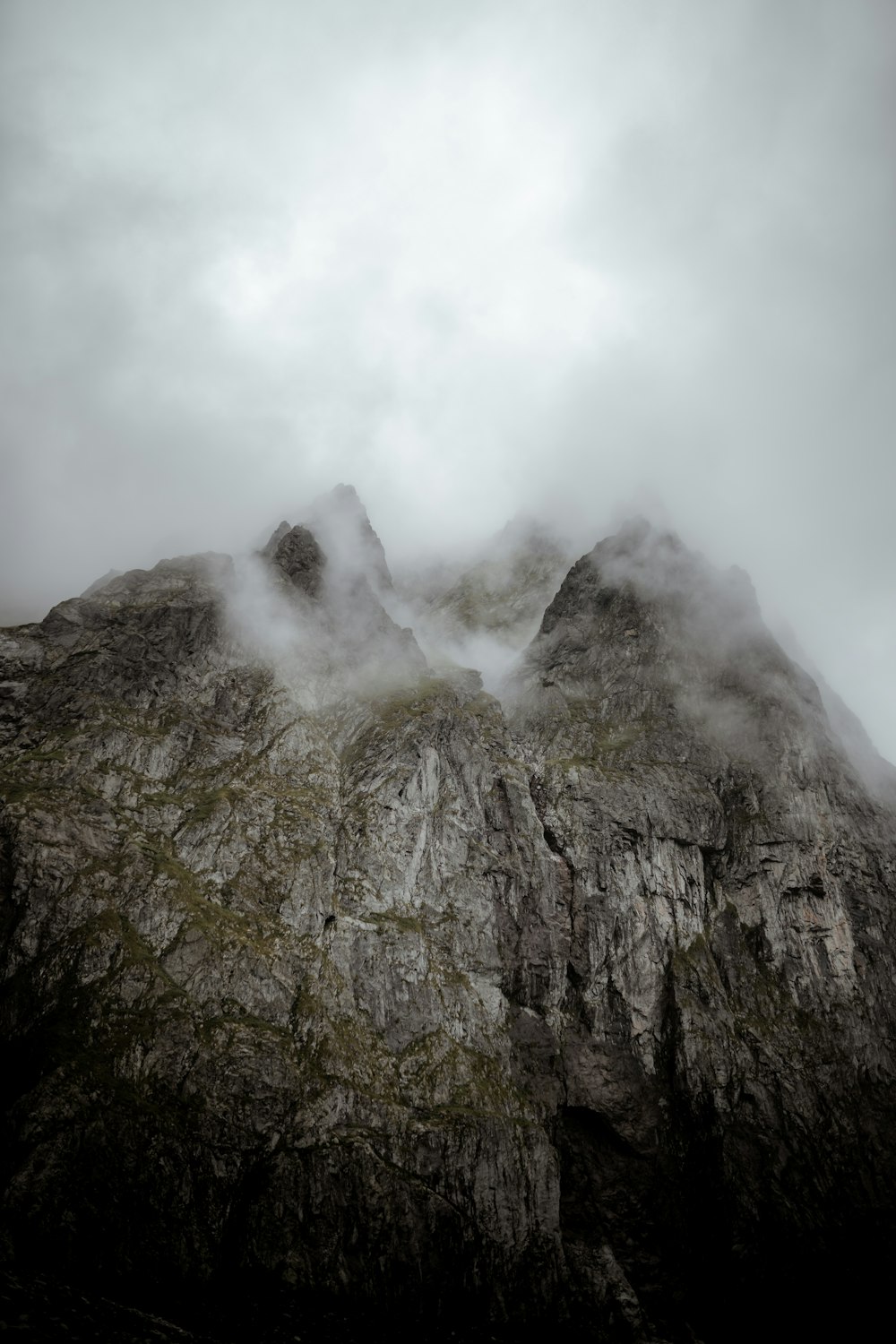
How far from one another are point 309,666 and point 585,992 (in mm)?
58661

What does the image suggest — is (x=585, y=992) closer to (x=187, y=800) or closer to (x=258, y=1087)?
(x=258, y=1087)

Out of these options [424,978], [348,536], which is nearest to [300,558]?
[348,536]

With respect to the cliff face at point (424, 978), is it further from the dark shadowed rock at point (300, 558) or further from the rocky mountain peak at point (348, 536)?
the rocky mountain peak at point (348, 536)

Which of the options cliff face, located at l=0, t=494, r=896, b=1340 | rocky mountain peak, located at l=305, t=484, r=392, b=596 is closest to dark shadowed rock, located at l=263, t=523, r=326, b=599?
rocky mountain peak, located at l=305, t=484, r=392, b=596

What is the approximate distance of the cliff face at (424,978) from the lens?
53969 millimetres

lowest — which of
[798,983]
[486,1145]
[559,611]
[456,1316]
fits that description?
[456,1316]

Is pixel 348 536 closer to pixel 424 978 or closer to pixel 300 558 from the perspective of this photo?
pixel 300 558

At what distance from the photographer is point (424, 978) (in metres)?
72.8

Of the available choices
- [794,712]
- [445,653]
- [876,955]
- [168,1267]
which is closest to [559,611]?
[445,653]

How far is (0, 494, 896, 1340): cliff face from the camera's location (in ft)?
177

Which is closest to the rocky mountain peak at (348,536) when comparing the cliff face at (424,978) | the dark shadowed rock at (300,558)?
the dark shadowed rock at (300,558)

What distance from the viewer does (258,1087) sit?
2288 inches

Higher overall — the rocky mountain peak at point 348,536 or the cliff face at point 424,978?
the rocky mountain peak at point 348,536

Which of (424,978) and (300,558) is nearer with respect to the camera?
(424,978)
